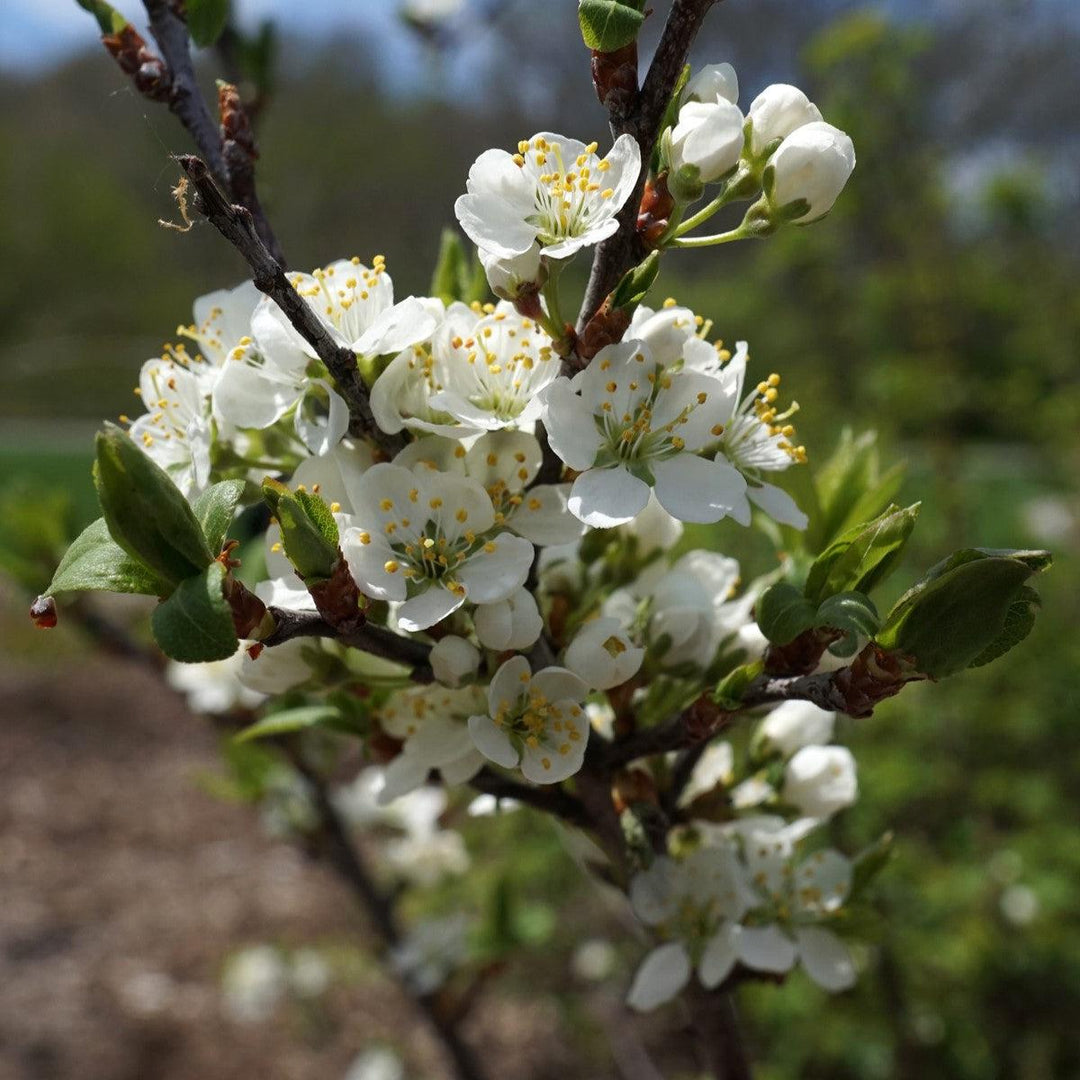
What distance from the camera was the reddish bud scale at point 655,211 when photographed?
867mm

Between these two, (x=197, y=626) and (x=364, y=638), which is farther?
(x=364, y=638)

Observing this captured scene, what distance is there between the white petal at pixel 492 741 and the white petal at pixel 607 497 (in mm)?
202

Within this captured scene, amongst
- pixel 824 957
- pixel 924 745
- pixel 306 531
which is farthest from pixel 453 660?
pixel 924 745

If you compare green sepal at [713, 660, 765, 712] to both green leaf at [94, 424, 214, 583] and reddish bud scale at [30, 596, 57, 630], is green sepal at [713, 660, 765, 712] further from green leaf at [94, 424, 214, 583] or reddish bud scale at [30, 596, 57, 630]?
reddish bud scale at [30, 596, 57, 630]

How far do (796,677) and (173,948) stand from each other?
14.1 feet

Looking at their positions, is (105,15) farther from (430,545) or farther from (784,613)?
(784,613)

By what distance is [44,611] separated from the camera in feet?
2.62

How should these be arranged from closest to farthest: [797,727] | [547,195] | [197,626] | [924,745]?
[197,626], [547,195], [797,727], [924,745]

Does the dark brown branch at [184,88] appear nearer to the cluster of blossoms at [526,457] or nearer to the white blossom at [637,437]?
the cluster of blossoms at [526,457]

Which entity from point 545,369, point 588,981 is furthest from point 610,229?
point 588,981

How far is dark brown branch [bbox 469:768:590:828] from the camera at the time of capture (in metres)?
1.00

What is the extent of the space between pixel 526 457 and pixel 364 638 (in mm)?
219

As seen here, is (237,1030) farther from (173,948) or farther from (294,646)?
(294,646)

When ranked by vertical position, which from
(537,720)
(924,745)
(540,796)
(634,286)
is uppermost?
(634,286)
